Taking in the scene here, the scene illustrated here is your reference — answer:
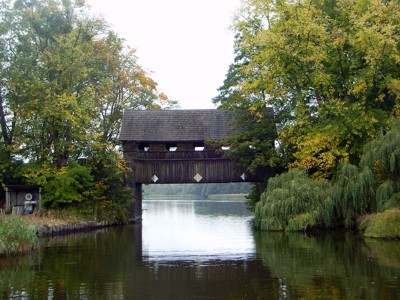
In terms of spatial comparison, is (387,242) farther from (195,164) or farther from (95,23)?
(95,23)

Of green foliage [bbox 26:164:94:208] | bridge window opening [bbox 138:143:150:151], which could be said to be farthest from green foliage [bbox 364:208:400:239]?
bridge window opening [bbox 138:143:150:151]

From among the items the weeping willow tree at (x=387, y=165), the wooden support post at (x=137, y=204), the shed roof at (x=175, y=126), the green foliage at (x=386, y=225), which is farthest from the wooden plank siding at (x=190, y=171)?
the green foliage at (x=386, y=225)

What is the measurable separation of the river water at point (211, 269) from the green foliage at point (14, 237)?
1.77 ft

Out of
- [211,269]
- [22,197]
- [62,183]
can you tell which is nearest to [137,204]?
[62,183]

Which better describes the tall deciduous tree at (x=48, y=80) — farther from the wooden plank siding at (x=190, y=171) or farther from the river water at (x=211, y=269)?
the river water at (x=211, y=269)

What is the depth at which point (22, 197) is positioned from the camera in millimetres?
31938

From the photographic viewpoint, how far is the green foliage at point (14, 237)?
1760 centimetres

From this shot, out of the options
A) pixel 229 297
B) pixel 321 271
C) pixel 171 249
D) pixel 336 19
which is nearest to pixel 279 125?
pixel 336 19

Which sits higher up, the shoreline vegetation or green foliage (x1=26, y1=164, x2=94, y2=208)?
green foliage (x1=26, y1=164, x2=94, y2=208)

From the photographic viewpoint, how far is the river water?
1152 centimetres

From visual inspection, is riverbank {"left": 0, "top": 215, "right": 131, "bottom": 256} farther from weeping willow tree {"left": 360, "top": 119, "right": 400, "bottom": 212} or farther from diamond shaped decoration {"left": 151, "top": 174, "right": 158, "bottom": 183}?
weeping willow tree {"left": 360, "top": 119, "right": 400, "bottom": 212}

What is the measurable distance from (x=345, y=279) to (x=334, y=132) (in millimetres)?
15175

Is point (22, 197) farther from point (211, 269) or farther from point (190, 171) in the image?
point (211, 269)

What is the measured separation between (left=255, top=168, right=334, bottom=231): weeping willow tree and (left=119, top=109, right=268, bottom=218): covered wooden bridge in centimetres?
786
